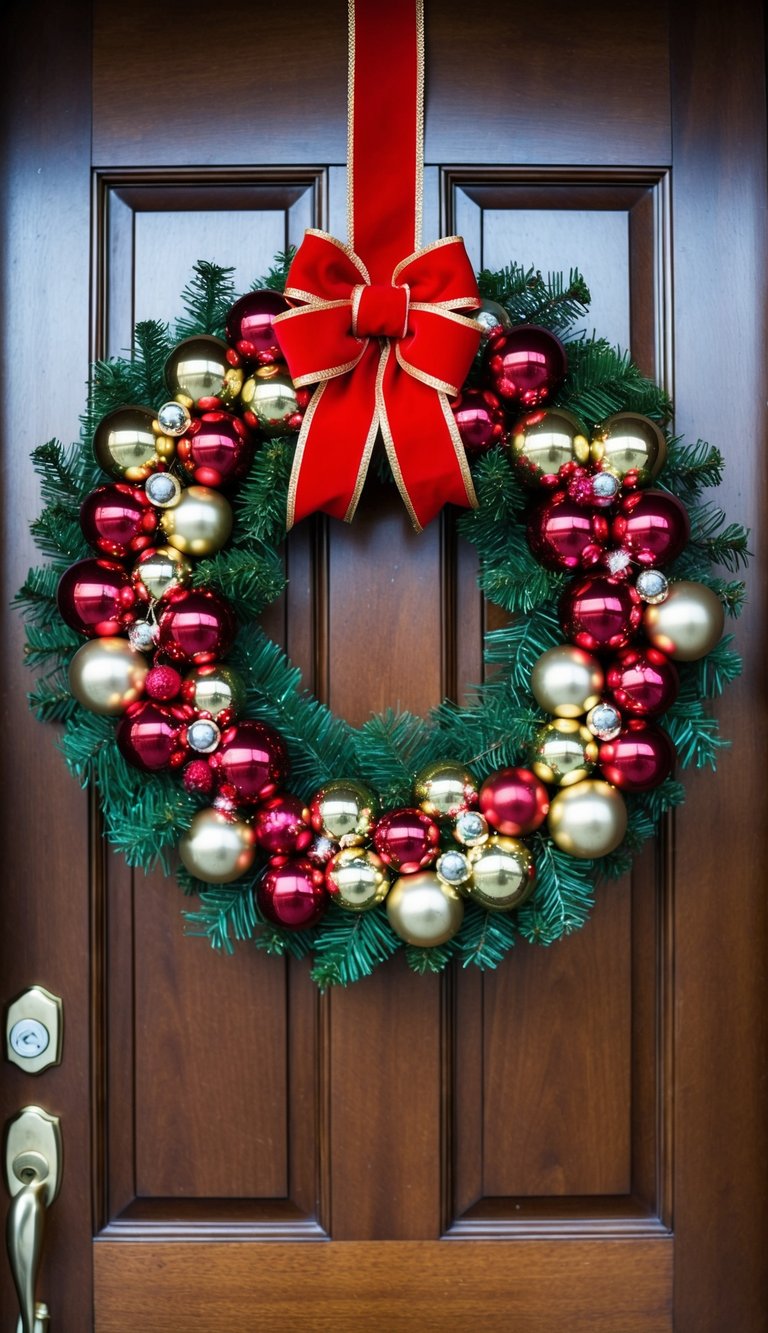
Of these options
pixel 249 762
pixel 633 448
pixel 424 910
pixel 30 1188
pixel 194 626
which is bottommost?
pixel 30 1188

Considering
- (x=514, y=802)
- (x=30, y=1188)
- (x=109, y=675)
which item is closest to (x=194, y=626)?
(x=109, y=675)

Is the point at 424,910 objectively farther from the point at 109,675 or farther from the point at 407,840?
the point at 109,675

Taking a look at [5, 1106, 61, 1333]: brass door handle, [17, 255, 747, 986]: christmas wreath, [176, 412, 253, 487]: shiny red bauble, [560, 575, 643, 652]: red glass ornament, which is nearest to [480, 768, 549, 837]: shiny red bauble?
[17, 255, 747, 986]: christmas wreath

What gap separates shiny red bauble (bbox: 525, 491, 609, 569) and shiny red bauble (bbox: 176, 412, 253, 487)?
25 centimetres

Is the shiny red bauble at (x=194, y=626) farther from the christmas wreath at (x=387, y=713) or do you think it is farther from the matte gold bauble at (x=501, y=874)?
the matte gold bauble at (x=501, y=874)

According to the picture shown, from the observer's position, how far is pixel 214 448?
0.78 m

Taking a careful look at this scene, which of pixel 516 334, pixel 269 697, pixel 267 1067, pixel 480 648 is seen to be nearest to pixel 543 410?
pixel 516 334

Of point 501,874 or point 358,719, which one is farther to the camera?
point 358,719

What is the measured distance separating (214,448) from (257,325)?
0.10 meters

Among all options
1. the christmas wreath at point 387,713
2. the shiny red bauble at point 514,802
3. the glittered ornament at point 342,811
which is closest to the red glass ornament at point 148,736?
the christmas wreath at point 387,713

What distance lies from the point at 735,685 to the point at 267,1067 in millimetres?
529

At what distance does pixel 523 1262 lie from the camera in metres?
0.85

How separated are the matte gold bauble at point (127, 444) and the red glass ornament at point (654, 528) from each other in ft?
1.24

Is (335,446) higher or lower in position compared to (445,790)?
higher
